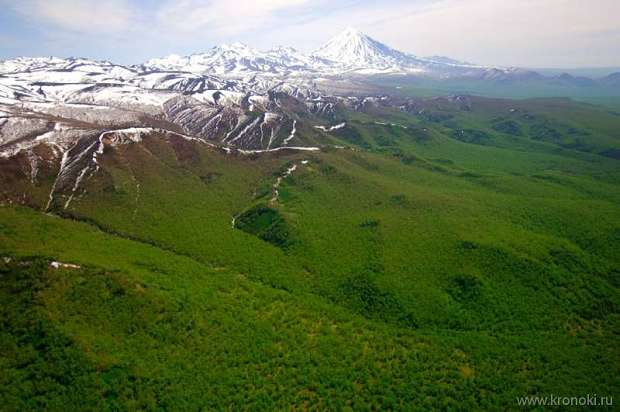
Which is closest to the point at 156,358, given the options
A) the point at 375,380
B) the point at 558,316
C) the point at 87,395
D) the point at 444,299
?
the point at 87,395

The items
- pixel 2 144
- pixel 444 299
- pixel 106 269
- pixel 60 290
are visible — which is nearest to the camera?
pixel 60 290

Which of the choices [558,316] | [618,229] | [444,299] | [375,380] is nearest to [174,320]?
[375,380]

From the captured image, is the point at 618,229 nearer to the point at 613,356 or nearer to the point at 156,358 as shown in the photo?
the point at 613,356

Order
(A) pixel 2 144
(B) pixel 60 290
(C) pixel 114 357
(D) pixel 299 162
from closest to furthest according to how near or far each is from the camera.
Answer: (C) pixel 114 357 < (B) pixel 60 290 < (A) pixel 2 144 < (D) pixel 299 162

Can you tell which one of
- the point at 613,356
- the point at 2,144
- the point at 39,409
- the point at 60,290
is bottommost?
the point at 613,356

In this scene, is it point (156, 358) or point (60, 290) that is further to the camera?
point (60, 290)

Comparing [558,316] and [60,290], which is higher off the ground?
[60,290]
